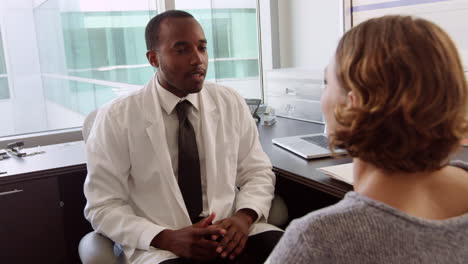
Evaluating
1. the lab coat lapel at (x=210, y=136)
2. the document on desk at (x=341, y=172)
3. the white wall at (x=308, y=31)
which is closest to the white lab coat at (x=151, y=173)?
the lab coat lapel at (x=210, y=136)

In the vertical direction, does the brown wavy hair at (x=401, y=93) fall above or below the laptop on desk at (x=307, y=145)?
above

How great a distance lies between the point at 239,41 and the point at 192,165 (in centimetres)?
181

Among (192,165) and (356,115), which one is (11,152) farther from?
(356,115)

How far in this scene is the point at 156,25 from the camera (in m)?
1.71

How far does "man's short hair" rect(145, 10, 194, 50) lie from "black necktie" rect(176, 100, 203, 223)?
392mm

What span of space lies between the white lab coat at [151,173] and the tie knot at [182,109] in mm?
58

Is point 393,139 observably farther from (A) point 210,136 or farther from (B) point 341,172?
(A) point 210,136

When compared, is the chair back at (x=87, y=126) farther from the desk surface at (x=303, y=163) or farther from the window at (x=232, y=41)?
the window at (x=232, y=41)

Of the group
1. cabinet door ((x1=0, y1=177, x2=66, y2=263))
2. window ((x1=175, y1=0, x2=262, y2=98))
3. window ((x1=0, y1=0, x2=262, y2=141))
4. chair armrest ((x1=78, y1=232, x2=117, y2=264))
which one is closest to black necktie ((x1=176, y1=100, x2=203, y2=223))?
chair armrest ((x1=78, y1=232, x2=117, y2=264))

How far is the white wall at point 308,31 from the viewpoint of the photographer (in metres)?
2.65

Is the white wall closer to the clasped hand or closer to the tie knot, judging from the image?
the tie knot

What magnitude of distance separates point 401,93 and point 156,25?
4.15 feet

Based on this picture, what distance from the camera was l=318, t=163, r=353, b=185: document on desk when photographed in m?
1.35

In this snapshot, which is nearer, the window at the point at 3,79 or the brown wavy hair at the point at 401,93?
the brown wavy hair at the point at 401,93
